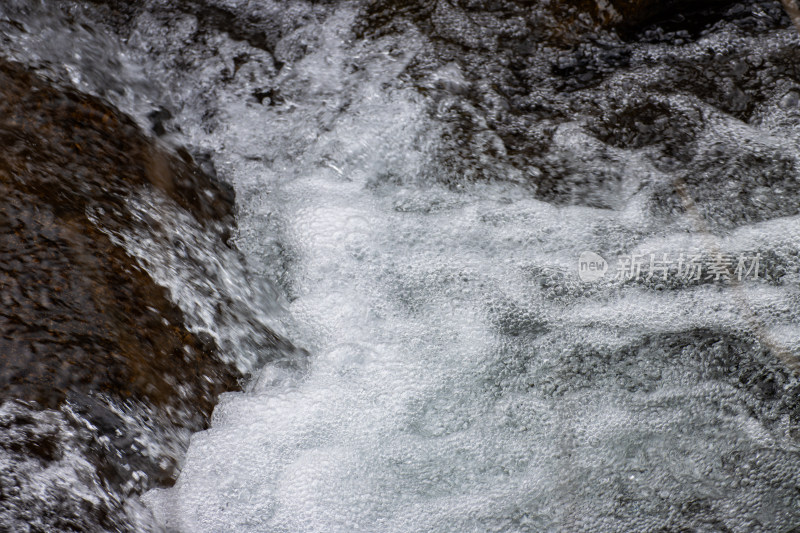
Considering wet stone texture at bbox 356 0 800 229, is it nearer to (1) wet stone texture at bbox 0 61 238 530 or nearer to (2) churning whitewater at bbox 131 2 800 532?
(2) churning whitewater at bbox 131 2 800 532

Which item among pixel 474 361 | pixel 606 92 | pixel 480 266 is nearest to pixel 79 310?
pixel 474 361

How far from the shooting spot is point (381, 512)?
5.42ft

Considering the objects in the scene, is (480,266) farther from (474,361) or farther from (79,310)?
(79,310)

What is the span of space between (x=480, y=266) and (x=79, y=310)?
4.23ft

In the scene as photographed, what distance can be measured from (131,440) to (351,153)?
4.85 ft

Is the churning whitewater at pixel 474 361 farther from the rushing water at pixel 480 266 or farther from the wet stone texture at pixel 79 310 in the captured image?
the wet stone texture at pixel 79 310

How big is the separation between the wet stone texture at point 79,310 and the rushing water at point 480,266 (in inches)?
3.7

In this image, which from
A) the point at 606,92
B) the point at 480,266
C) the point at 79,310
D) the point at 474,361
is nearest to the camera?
the point at 79,310

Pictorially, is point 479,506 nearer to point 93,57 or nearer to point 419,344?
point 419,344

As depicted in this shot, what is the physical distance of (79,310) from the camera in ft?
5.23

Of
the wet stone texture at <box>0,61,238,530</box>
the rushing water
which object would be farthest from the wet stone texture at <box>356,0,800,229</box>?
the wet stone texture at <box>0,61,238,530</box>

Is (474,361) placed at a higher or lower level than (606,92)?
lower

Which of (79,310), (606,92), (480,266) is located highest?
(79,310)

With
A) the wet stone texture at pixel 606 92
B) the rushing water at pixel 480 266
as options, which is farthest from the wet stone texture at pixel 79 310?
the wet stone texture at pixel 606 92
